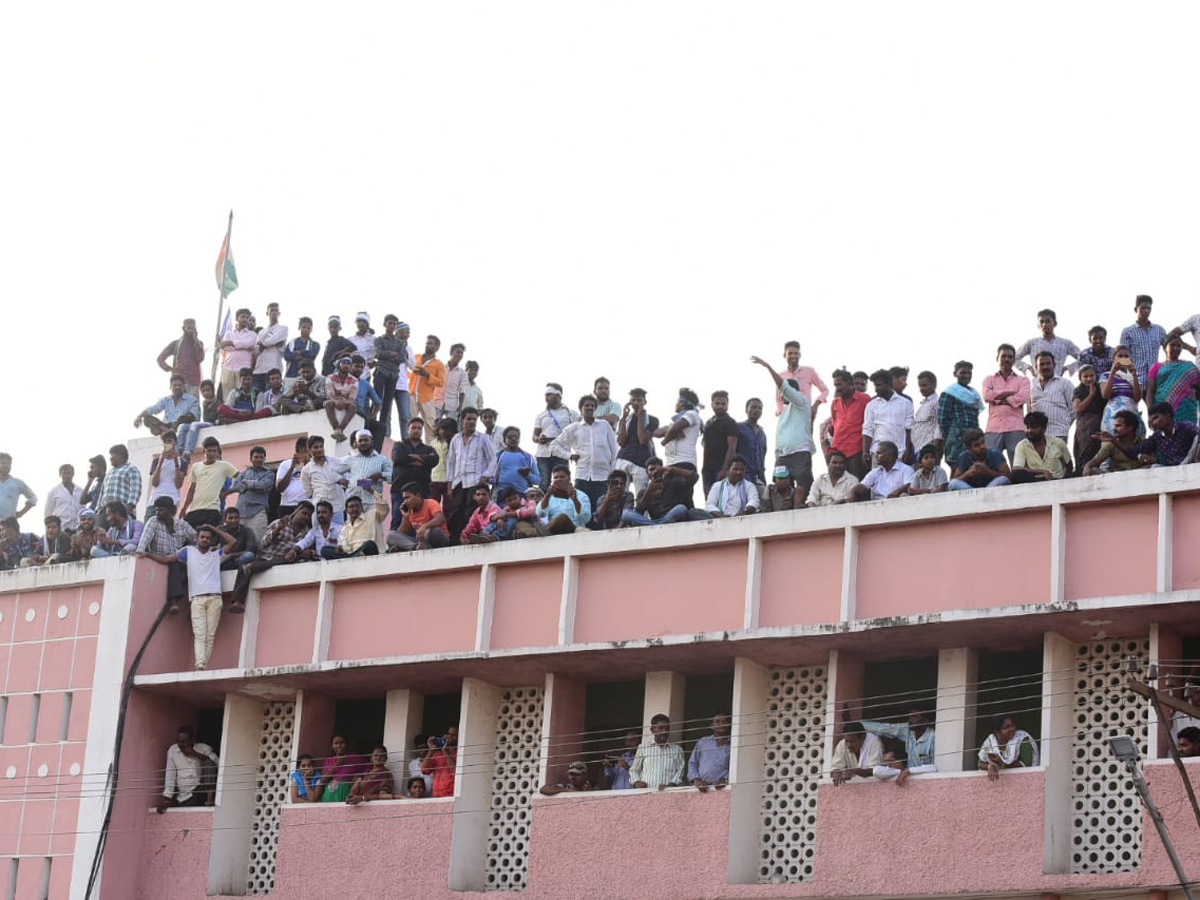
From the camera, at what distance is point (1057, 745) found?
22.2m

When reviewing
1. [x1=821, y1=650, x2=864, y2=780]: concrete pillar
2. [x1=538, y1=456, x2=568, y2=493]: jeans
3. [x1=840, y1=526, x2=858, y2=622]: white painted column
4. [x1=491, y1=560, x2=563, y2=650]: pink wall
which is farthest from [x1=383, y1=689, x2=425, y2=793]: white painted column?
[x1=840, y1=526, x2=858, y2=622]: white painted column

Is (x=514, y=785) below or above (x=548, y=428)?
below

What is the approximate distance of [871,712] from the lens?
2398cm

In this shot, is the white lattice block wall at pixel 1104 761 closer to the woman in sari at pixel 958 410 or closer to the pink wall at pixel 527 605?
the woman in sari at pixel 958 410

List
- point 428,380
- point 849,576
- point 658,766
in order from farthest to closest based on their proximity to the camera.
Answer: point 428,380, point 658,766, point 849,576

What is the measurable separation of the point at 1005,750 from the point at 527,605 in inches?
225

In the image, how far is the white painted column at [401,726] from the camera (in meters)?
26.3

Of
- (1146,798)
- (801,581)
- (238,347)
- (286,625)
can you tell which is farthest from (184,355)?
(1146,798)

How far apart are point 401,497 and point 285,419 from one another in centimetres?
508

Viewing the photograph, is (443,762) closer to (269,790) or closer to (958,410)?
(269,790)

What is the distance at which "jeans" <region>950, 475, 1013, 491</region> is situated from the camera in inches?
899

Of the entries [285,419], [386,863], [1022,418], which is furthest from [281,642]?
[1022,418]

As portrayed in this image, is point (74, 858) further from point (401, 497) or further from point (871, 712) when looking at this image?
point (871, 712)

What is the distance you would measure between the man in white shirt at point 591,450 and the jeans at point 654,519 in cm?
106
